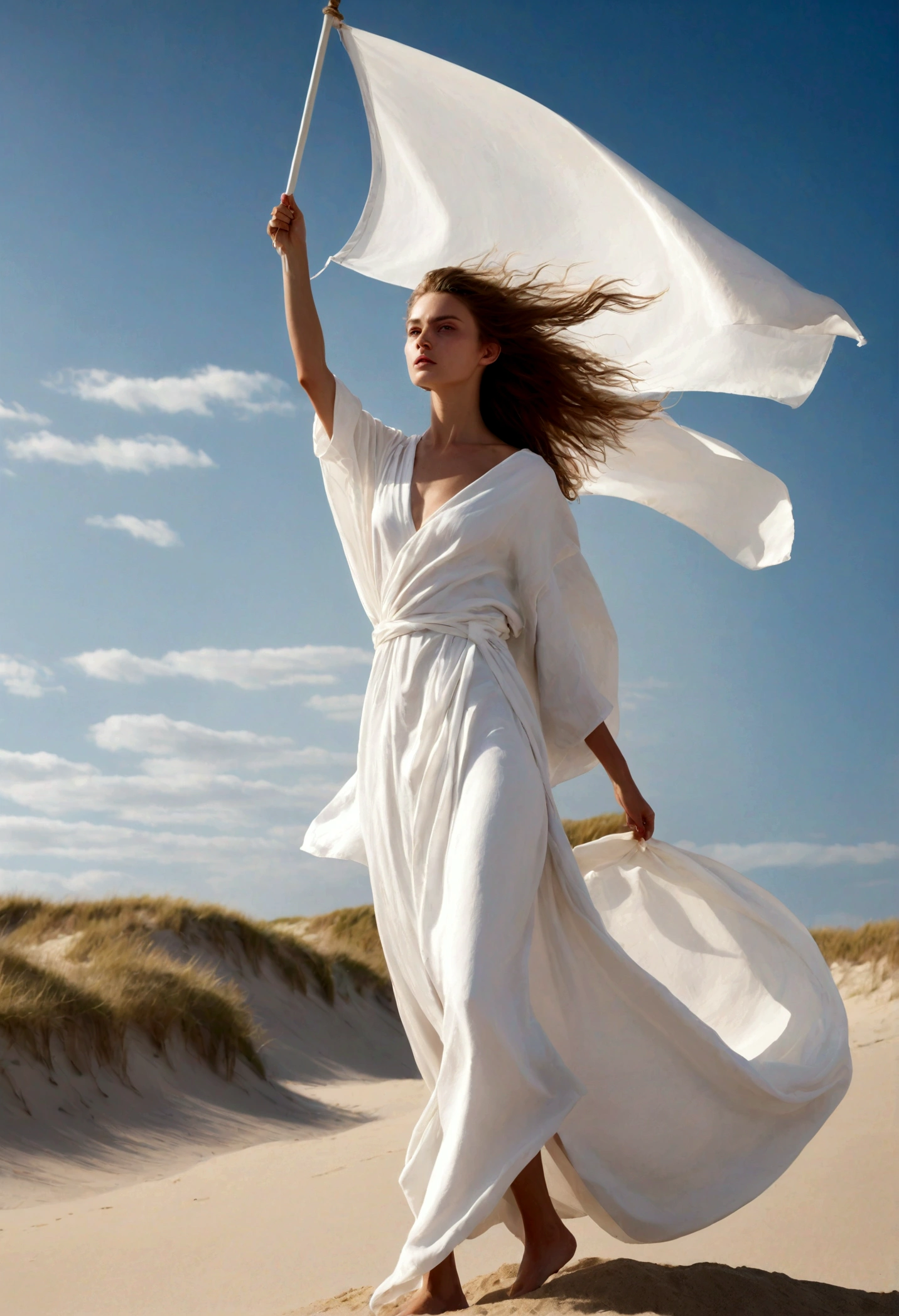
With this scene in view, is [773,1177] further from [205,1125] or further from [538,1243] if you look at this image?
[205,1125]

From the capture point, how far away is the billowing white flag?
3646mm

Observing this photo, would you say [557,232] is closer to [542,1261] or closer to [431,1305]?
[542,1261]

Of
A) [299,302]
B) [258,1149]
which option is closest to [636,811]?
[299,302]

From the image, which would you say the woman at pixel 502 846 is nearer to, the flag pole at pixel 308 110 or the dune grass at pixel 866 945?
the flag pole at pixel 308 110

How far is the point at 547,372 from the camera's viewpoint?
3.38 m

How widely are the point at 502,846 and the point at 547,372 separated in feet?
5.14

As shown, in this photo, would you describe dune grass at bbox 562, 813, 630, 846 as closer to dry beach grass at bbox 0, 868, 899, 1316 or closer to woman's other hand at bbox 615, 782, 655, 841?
dry beach grass at bbox 0, 868, 899, 1316

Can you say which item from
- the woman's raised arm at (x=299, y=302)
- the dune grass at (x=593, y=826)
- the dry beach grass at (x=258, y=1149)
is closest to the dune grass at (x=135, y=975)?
the dry beach grass at (x=258, y=1149)

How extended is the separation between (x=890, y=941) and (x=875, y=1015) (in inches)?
50.9

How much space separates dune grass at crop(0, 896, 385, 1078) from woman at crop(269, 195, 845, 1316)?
448 cm

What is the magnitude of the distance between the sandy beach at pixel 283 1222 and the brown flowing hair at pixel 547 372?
2.32 meters

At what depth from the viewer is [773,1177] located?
290 centimetres

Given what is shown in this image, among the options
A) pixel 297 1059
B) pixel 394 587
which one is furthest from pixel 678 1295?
pixel 297 1059

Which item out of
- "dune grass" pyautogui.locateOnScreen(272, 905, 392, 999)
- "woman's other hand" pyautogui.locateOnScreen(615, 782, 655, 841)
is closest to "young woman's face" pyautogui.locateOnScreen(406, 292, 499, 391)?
"woman's other hand" pyautogui.locateOnScreen(615, 782, 655, 841)
